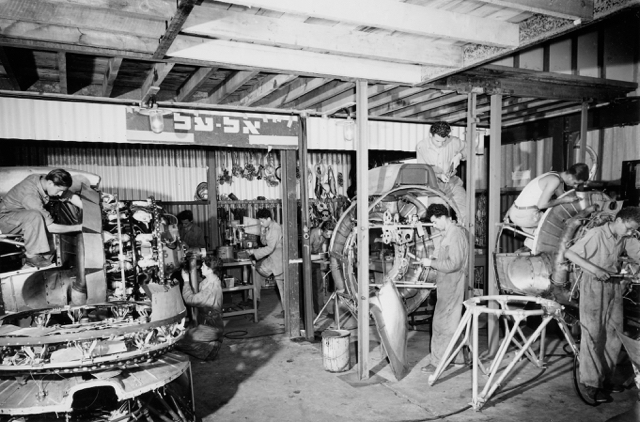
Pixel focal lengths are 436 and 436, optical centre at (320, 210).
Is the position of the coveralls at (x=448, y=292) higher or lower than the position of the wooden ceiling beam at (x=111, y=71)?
lower

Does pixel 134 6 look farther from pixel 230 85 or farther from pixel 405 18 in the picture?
pixel 230 85

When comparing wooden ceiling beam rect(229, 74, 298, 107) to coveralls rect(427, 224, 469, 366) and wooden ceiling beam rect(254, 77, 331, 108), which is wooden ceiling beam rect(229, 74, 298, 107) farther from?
coveralls rect(427, 224, 469, 366)

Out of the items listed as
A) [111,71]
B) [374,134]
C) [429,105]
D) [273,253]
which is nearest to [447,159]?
[429,105]

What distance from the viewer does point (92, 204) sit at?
5.37m

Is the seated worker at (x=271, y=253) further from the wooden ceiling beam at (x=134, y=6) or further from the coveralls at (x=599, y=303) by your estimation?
the wooden ceiling beam at (x=134, y=6)

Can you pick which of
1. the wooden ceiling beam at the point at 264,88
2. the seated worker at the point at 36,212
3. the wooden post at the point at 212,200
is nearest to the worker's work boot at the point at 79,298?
the seated worker at the point at 36,212

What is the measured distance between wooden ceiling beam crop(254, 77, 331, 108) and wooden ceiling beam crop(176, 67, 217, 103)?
4.16ft

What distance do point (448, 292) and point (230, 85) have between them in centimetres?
425

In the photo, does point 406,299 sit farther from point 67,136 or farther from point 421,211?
point 67,136

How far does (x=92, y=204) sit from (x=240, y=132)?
2578 millimetres

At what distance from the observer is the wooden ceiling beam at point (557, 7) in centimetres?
360

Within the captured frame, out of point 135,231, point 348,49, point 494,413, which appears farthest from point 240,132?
point 494,413

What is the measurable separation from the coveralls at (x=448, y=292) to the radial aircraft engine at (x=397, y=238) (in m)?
0.44

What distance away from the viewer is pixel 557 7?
370 cm
